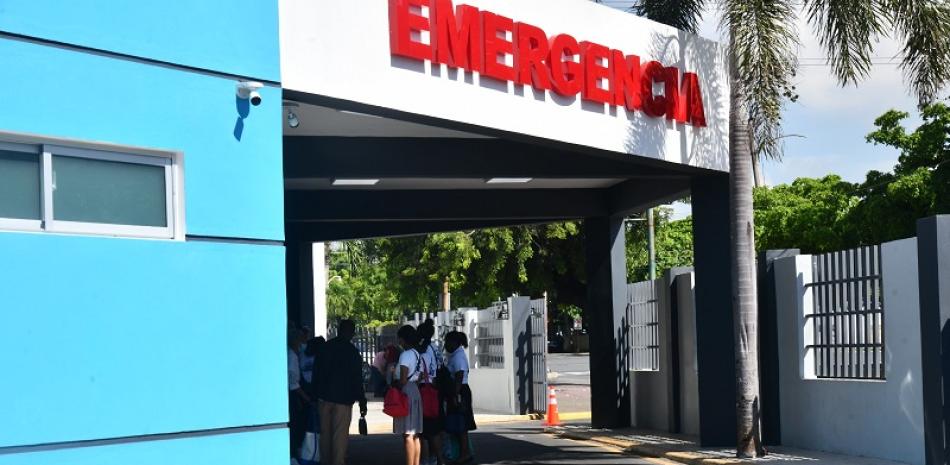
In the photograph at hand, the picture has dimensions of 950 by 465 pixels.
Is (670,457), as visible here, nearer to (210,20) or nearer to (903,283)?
(903,283)

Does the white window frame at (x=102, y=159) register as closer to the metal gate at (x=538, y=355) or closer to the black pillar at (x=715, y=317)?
the black pillar at (x=715, y=317)

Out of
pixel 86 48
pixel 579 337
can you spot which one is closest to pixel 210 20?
pixel 86 48

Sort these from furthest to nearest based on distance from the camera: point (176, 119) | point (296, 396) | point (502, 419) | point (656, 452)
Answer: point (502, 419), point (656, 452), point (296, 396), point (176, 119)

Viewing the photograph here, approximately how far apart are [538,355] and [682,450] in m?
10.2

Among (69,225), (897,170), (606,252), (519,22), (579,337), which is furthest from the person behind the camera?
(579,337)

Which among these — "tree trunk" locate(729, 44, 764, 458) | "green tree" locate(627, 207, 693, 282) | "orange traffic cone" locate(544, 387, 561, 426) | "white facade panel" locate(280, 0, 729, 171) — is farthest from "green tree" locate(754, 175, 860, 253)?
"tree trunk" locate(729, 44, 764, 458)

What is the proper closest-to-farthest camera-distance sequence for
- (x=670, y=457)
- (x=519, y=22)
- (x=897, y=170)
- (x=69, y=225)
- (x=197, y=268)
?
(x=69, y=225) → (x=197, y=268) → (x=519, y=22) → (x=670, y=457) → (x=897, y=170)

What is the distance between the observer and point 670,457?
1773 cm

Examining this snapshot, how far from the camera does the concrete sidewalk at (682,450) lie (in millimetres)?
15867

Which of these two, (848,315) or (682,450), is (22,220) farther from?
(682,450)

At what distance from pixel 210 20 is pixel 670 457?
10404 millimetres

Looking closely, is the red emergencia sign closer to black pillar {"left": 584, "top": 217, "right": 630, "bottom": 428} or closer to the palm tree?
the palm tree

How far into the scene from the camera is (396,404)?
1480 cm

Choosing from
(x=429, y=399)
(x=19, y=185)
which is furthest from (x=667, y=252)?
(x=19, y=185)
